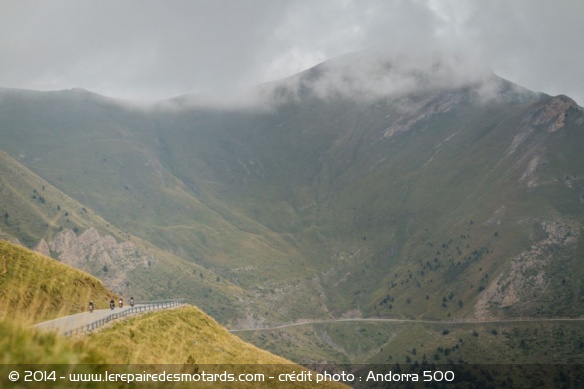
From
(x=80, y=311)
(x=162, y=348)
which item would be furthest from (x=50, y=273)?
(x=162, y=348)

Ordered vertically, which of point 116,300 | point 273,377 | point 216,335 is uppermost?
point 116,300

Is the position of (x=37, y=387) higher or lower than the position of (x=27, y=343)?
lower

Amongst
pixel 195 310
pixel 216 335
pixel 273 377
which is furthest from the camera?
pixel 195 310

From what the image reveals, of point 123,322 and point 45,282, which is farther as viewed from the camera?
point 45,282

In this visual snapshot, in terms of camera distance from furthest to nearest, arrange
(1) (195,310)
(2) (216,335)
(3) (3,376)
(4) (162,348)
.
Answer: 1. (1) (195,310)
2. (2) (216,335)
3. (4) (162,348)
4. (3) (3,376)

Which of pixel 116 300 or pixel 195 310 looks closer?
pixel 195 310

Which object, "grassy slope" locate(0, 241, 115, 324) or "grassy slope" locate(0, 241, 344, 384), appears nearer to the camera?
"grassy slope" locate(0, 241, 344, 384)

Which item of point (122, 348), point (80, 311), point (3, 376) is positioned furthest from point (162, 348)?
point (3, 376)

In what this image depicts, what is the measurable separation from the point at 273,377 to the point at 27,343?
36.5m

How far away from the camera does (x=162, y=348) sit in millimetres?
39312

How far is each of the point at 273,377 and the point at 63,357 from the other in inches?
1428

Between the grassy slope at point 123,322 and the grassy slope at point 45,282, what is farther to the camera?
the grassy slope at point 45,282

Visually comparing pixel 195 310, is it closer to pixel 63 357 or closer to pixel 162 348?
pixel 162 348

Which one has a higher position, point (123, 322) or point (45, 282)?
point (45, 282)
